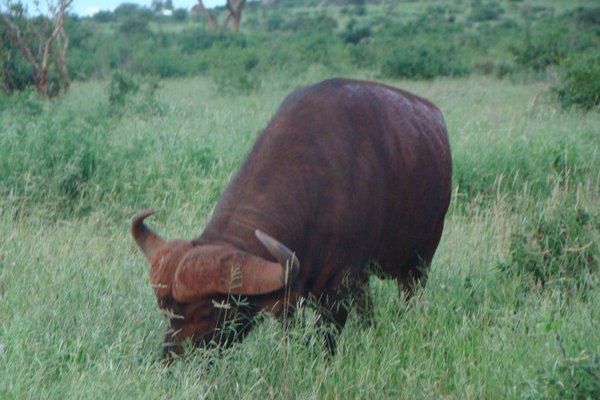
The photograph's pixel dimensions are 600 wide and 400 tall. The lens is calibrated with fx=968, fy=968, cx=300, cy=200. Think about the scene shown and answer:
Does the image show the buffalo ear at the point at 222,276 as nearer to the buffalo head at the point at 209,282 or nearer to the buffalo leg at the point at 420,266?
the buffalo head at the point at 209,282

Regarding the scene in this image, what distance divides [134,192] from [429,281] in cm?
269

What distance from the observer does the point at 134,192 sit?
7.50 m

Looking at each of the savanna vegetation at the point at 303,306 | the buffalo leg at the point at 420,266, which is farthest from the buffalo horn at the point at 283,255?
the buffalo leg at the point at 420,266

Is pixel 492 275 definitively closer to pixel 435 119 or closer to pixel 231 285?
pixel 435 119

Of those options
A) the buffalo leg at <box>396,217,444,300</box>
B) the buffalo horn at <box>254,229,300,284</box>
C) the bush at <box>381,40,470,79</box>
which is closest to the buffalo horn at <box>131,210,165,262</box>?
the buffalo horn at <box>254,229,300,284</box>

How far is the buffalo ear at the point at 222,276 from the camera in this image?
406cm

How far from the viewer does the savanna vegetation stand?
4.20 m

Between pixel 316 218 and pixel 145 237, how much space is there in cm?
84

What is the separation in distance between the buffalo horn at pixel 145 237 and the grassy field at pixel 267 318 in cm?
40

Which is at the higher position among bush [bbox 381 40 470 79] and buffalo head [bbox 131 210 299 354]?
buffalo head [bbox 131 210 299 354]

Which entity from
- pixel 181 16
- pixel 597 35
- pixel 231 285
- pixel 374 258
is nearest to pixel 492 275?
pixel 374 258

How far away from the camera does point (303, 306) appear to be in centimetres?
460

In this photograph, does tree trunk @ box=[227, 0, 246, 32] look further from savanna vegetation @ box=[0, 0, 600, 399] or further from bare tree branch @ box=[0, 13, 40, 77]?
savanna vegetation @ box=[0, 0, 600, 399]

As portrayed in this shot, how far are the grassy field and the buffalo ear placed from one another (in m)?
0.32
